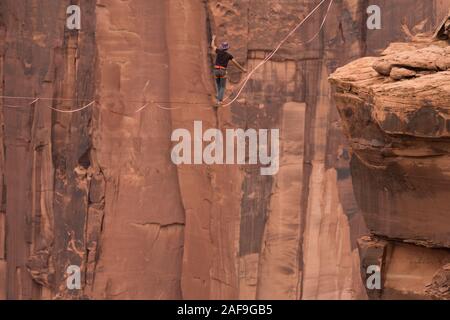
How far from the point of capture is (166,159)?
67.9 ft

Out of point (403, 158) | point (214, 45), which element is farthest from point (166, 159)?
point (403, 158)

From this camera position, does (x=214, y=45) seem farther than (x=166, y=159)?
No

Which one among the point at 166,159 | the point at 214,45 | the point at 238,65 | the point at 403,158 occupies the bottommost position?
the point at 166,159

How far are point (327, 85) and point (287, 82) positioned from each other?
2.16 ft

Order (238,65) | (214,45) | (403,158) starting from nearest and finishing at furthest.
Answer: (403,158)
(238,65)
(214,45)

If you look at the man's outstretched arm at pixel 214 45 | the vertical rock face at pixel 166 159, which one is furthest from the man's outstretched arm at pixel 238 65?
the man's outstretched arm at pixel 214 45

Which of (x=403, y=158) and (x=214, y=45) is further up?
(x=214, y=45)

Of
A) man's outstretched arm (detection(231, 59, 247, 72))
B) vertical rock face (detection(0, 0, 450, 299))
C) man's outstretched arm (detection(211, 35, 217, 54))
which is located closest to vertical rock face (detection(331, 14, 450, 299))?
man's outstretched arm (detection(231, 59, 247, 72))

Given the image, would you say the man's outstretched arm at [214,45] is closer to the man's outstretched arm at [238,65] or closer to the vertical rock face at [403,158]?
the man's outstretched arm at [238,65]

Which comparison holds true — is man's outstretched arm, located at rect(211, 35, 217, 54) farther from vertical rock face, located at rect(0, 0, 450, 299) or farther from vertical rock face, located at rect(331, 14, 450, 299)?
vertical rock face, located at rect(331, 14, 450, 299)

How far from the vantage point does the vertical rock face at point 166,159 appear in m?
19.7

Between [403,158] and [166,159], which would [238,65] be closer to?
[166,159]

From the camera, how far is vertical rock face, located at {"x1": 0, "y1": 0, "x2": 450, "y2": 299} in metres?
19.7

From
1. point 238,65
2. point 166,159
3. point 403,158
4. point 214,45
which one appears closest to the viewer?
point 403,158
